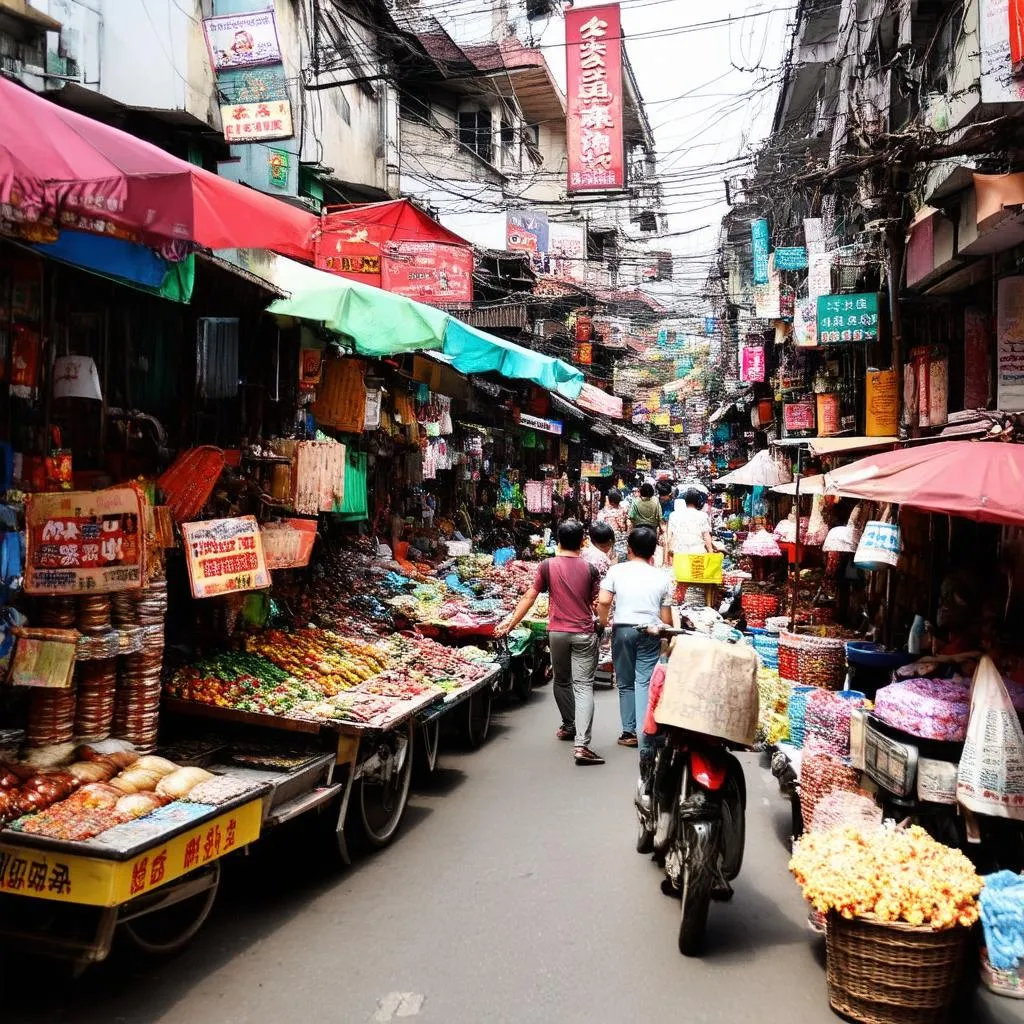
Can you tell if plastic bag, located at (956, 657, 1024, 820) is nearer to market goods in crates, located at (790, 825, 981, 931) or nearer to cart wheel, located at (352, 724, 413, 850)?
market goods in crates, located at (790, 825, 981, 931)

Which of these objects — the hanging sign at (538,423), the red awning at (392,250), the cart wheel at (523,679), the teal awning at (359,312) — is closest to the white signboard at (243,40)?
the red awning at (392,250)

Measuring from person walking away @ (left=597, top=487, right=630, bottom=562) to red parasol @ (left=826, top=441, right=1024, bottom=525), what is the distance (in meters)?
10.8

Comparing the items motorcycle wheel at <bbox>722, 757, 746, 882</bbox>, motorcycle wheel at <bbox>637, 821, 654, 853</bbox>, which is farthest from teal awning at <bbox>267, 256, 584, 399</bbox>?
motorcycle wheel at <bbox>722, 757, 746, 882</bbox>

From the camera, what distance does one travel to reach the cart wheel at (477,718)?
27.9 feet

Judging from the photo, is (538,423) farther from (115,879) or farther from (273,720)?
(115,879)

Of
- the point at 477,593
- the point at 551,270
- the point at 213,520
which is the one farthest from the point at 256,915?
the point at 551,270

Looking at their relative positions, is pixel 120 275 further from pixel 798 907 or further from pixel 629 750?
pixel 629 750

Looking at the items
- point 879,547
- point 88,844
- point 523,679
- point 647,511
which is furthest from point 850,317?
point 88,844

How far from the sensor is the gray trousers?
805 cm

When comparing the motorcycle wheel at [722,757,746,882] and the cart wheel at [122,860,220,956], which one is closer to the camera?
the cart wheel at [122,860,220,956]

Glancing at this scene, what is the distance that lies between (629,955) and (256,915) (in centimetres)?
209

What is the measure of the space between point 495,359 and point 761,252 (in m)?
10.1

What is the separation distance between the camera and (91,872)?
348 centimetres

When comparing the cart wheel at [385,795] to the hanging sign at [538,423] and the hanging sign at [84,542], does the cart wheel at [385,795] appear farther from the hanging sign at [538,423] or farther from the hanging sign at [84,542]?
the hanging sign at [538,423]
